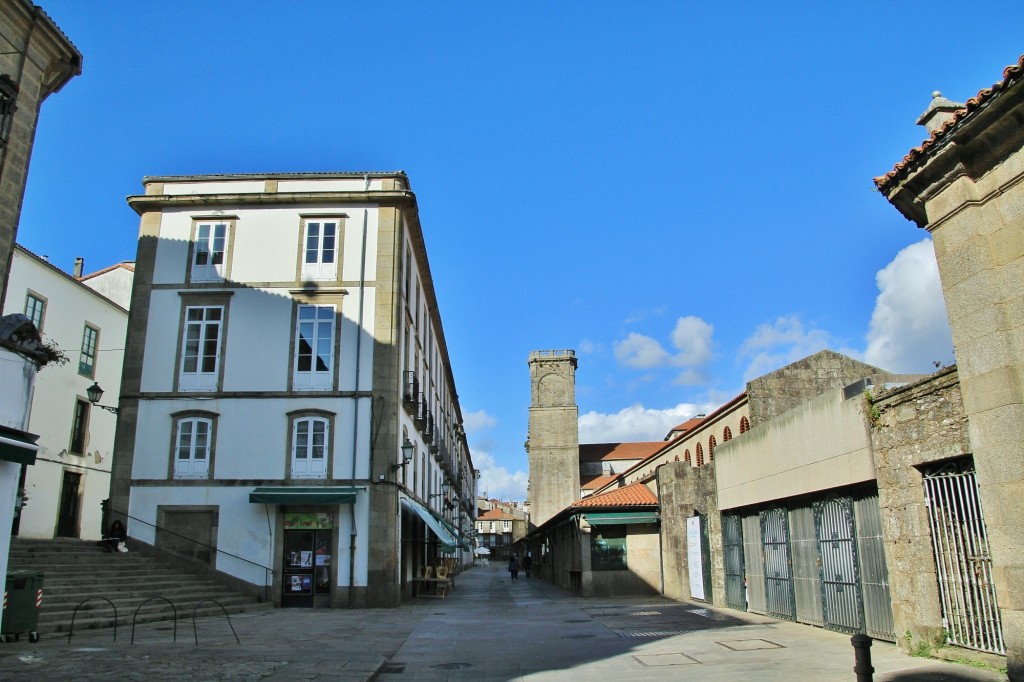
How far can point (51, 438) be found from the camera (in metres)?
27.7

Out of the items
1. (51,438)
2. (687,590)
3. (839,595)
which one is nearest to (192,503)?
(51,438)

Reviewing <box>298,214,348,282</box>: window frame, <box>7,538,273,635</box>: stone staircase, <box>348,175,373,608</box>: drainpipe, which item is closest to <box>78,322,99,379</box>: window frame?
<box>7,538,273,635</box>: stone staircase

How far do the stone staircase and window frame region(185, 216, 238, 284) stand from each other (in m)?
8.98

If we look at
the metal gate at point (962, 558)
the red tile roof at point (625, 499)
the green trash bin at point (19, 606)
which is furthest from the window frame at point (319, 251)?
the metal gate at point (962, 558)

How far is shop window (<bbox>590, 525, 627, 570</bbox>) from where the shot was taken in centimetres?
2598

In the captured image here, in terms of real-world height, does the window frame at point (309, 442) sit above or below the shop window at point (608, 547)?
above

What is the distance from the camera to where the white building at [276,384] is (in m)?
22.5

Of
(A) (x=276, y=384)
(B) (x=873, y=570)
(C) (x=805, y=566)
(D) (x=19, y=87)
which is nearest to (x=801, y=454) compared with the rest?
(C) (x=805, y=566)

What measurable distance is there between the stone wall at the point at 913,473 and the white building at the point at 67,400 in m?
26.2

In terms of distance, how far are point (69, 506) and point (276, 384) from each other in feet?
39.6

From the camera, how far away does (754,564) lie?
1792 centimetres

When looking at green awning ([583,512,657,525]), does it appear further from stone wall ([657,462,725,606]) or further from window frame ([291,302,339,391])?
window frame ([291,302,339,391])

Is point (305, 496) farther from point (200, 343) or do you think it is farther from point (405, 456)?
point (200, 343)

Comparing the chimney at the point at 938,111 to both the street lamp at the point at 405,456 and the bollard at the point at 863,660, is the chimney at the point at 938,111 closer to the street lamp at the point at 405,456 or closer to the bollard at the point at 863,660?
the bollard at the point at 863,660
